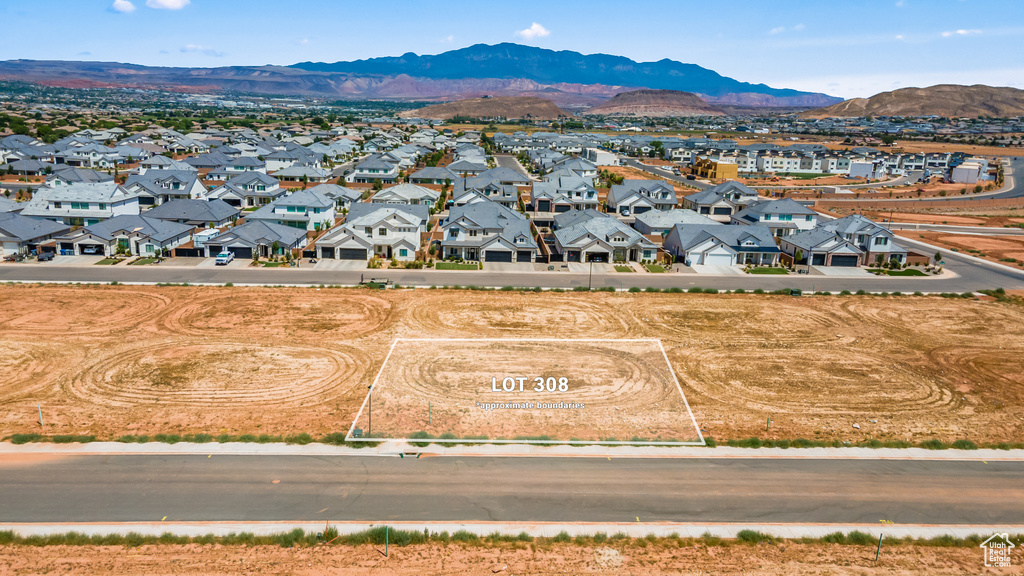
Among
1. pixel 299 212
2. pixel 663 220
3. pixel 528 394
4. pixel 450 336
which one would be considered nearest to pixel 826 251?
pixel 663 220

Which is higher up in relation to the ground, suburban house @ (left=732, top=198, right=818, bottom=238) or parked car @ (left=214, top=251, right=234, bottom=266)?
suburban house @ (left=732, top=198, right=818, bottom=238)

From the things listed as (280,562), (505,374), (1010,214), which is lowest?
(280,562)

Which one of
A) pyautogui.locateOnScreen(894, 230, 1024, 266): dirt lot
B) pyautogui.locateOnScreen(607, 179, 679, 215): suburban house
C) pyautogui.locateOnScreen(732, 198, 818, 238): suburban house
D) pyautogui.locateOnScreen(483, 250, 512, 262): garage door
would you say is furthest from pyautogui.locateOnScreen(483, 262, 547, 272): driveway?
pyautogui.locateOnScreen(894, 230, 1024, 266): dirt lot

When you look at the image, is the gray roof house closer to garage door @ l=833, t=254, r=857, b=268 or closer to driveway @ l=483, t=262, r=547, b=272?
driveway @ l=483, t=262, r=547, b=272

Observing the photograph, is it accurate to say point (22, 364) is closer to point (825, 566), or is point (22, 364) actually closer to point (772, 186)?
point (825, 566)

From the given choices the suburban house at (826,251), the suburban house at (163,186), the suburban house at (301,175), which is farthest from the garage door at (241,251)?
the suburban house at (826,251)

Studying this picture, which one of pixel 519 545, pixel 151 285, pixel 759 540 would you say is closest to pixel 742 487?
pixel 759 540

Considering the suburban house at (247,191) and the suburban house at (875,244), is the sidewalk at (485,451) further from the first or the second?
the suburban house at (247,191)
